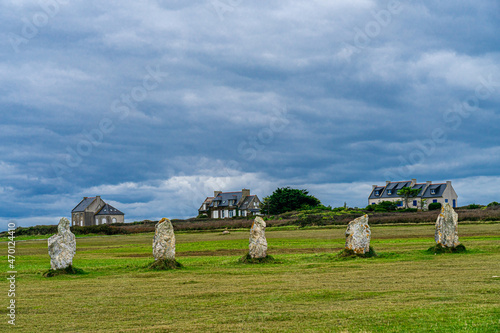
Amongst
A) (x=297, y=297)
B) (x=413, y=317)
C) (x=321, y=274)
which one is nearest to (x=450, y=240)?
(x=321, y=274)

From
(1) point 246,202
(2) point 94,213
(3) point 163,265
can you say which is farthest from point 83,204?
(3) point 163,265

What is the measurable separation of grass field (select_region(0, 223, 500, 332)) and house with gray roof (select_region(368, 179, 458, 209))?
8338 centimetres

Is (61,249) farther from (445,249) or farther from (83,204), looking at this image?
(83,204)

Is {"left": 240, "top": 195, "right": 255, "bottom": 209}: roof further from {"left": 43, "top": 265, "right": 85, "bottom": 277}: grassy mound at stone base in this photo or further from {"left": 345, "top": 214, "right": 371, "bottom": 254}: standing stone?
{"left": 43, "top": 265, "right": 85, "bottom": 277}: grassy mound at stone base

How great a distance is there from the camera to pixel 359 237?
88.0ft

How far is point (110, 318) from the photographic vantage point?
1269 cm

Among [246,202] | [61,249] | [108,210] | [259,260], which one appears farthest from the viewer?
[246,202]

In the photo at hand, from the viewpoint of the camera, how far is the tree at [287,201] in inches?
4075

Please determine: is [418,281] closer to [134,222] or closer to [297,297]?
[297,297]

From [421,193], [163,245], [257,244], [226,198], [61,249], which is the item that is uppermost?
[226,198]

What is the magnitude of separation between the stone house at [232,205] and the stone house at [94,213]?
23546 mm

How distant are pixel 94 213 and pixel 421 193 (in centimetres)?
7428

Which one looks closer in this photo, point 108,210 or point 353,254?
point 353,254

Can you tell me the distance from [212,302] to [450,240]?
1711cm
